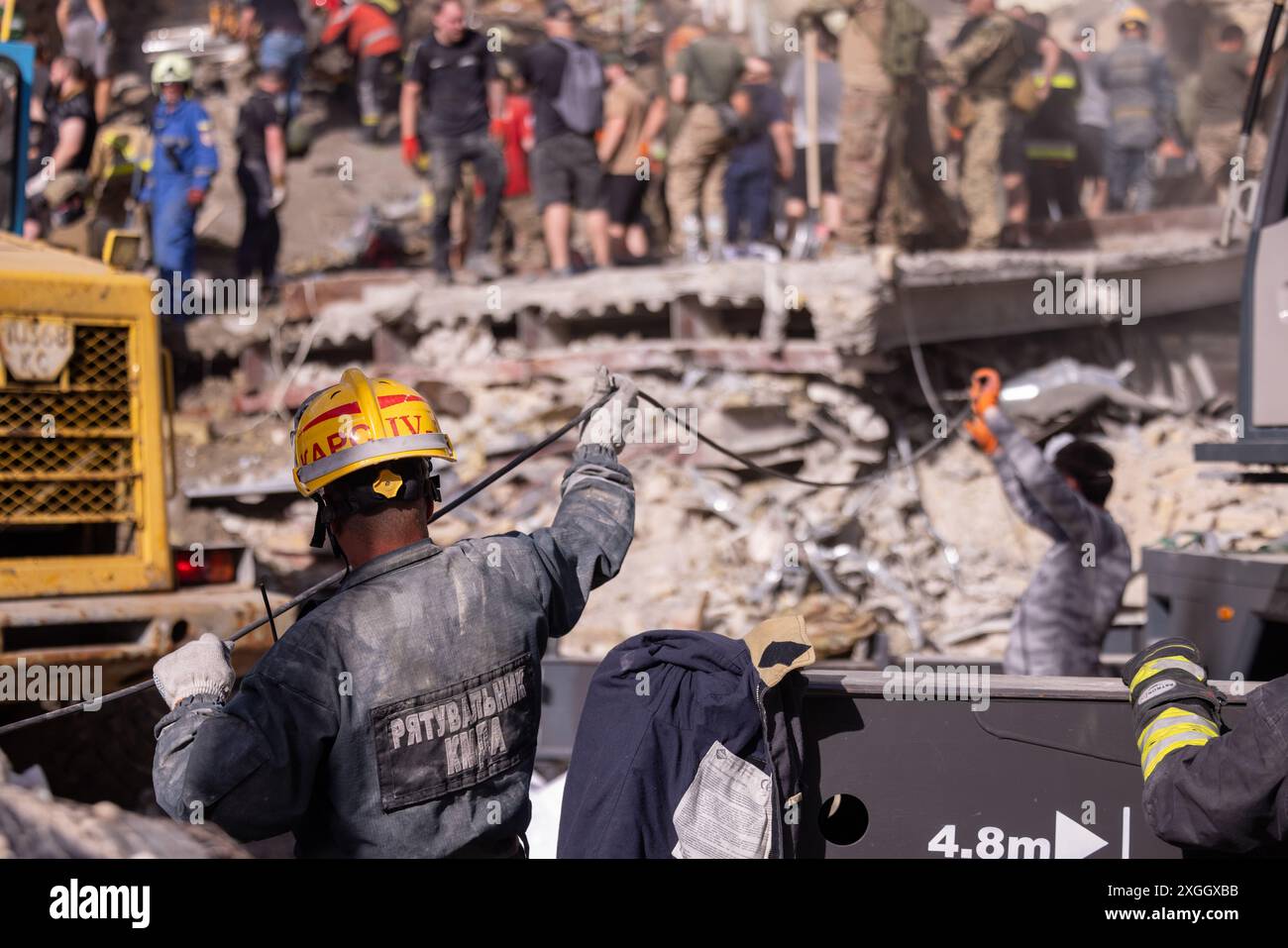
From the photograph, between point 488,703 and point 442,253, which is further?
point 442,253

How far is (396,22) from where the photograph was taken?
16266 millimetres

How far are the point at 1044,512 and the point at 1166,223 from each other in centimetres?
759

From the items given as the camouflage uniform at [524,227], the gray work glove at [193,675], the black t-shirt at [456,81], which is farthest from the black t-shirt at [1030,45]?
the gray work glove at [193,675]

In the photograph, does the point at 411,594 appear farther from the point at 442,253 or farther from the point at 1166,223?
the point at 1166,223

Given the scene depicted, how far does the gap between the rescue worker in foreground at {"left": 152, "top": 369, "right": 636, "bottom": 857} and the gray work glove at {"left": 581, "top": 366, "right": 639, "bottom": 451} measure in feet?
1.55

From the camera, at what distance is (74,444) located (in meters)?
5.27

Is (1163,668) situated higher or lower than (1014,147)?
lower

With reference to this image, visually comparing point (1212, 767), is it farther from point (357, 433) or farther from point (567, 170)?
point (567, 170)

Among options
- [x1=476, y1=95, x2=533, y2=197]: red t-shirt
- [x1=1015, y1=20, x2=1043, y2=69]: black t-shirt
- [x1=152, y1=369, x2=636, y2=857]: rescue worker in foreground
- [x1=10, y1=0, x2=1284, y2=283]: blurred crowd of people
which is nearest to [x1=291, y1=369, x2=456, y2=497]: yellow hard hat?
[x1=152, y1=369, x2=636, y2=857]: rescue worker in foreground

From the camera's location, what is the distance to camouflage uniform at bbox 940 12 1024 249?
10578mm

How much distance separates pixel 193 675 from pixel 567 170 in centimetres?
733

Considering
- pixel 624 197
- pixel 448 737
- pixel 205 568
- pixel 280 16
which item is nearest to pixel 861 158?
pixel 624 197
